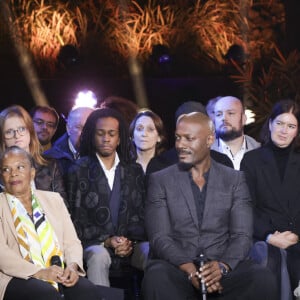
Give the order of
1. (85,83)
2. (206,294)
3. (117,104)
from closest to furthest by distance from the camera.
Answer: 1. (206,294)
2. (117,104)
3. (85,83)

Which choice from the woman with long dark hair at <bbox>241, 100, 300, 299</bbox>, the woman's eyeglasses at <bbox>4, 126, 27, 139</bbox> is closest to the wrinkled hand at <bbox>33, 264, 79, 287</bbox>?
the woman's eyeglasses at <bbox>4, 126, 27, 139</bbox>

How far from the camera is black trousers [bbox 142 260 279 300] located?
5.23 meters

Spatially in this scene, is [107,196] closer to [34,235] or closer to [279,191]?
[34,235]

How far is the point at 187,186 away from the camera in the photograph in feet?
18.2

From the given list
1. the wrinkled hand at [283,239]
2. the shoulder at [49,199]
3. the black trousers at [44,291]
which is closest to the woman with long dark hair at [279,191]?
the wrinkled hand at [283,239]

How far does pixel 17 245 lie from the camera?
5.37 meters

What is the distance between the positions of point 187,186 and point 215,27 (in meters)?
4.70

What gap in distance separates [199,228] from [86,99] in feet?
10.2

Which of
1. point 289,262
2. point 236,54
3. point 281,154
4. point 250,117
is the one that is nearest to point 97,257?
point 289,262

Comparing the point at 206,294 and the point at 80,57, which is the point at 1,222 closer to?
the point at 206,294

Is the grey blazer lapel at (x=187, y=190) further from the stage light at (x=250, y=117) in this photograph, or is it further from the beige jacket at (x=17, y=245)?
the stage light at (x=250, y=117)

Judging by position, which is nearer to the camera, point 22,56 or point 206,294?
point 206,294

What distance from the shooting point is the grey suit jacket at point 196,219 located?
17.8 feet

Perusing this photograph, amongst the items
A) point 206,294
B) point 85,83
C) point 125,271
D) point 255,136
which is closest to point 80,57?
point 85,83
